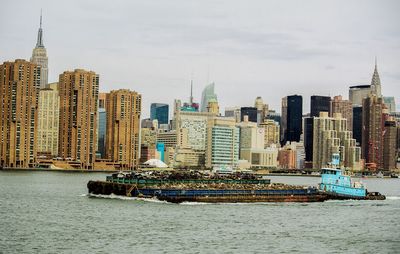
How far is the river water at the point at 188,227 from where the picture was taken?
202 feet

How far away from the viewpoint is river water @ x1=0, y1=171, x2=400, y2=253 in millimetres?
61531

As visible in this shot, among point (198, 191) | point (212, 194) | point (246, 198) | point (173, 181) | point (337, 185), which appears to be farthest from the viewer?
point (173, 181)

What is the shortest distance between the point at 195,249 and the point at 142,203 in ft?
118

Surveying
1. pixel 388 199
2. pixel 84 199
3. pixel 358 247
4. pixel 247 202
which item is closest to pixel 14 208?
pixel 84 199

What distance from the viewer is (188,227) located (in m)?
72.6

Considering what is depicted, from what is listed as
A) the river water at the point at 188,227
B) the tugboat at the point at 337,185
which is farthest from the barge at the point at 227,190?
the river water at the point at 188,227

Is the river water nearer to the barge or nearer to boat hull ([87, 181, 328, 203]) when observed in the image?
boat hull ([87, 181, 328, 203])

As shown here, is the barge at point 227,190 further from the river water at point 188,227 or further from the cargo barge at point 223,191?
the river water at point 188,227

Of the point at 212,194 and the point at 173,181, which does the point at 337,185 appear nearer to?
the point at 212,194

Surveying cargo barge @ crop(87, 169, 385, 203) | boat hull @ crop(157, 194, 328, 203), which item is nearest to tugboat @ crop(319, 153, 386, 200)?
cargo barge @ crop(87, 169, 385, 203)

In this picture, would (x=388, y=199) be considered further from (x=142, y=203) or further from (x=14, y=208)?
(x=14, y=208)

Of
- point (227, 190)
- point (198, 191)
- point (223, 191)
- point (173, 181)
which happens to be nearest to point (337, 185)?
point (227, 190)

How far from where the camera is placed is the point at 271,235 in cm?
6981

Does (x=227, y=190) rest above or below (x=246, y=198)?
above
